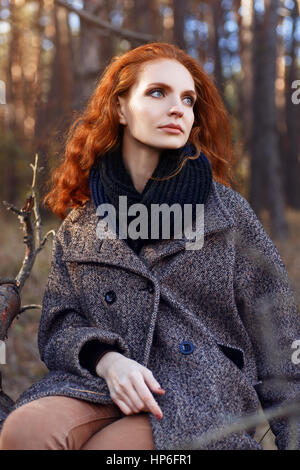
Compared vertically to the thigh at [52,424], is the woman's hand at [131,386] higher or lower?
higher

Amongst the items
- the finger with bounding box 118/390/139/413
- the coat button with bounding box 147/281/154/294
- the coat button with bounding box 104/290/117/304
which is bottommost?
the finger with bounding box 118/390/139/413

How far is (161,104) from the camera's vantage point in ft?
7.22

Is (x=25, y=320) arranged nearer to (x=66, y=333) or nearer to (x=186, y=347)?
(x=66, y=333)

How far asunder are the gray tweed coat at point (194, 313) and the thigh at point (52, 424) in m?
0.11

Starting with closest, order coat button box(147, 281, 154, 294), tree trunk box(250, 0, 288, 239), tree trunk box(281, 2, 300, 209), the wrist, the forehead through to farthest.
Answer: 1. the wrist
2. coat button box(147, 281, 154, 294)
3. the forehead
4. tree trunk box(250, 0, 288, 239)
5. tree trunk box(281, 2, 300, 209)

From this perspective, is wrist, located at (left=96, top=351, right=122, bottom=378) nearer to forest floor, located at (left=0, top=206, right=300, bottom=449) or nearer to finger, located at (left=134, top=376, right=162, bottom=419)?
finger, located at (left=134, top=376, right=162, bottom=419)

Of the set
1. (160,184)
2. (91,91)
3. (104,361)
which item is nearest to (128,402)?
(104,361)

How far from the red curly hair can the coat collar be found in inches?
9.1

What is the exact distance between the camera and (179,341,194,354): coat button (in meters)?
2.02

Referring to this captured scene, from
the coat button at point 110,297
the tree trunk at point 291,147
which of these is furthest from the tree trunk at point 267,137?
the coat button at point 110,297

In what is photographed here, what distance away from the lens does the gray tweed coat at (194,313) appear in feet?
6.65

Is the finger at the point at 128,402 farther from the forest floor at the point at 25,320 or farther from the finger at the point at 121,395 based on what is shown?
the forest floor at the point at 25,320

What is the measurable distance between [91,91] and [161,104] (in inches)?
38.9

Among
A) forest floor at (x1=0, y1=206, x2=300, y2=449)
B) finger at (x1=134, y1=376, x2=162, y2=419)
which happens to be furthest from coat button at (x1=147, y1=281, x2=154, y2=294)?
forest floor at (x1=0, y1=206, x2=300, y2=449)
